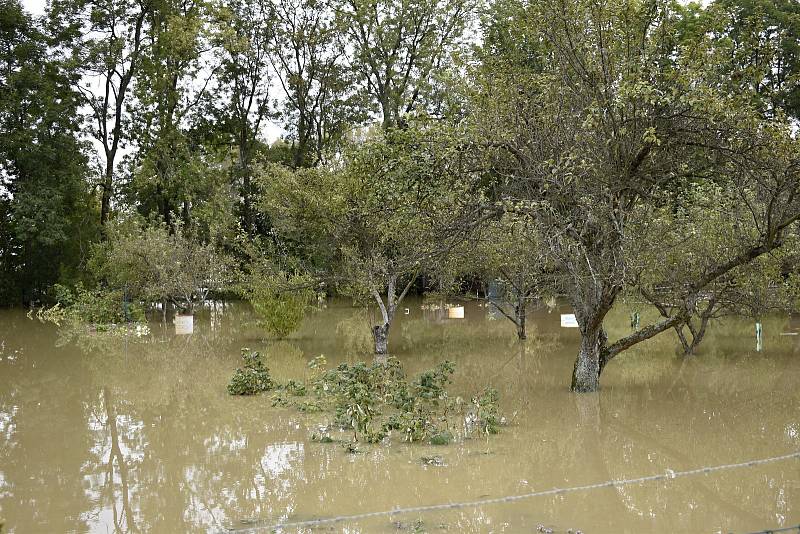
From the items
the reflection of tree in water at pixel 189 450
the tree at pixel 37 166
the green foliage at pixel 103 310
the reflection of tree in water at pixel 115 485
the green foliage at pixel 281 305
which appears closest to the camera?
the reflection of tree in water at pixel 115 485

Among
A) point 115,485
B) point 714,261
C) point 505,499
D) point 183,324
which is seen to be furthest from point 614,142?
point 183,324

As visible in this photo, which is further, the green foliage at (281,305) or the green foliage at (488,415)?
the green foliage at (281,305)

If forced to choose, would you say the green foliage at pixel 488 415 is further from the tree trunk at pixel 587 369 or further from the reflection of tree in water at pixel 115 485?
the reflection of tree in water at pixel 115 485

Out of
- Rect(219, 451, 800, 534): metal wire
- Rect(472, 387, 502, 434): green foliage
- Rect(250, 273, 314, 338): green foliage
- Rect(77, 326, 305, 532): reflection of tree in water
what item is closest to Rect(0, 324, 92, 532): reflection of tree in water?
Rect(77, 326, 305, 532): reflection of tree in water

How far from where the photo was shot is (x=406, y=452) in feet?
A: 31.4

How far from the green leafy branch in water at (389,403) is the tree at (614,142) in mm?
2626

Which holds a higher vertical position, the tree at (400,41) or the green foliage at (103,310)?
the tree at (400,41)

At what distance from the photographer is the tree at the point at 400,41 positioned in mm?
33688

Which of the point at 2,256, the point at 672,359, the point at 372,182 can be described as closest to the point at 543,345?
the point at 672,359

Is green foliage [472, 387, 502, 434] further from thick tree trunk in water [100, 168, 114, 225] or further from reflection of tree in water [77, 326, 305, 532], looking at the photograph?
thick tree trunk in water [100, 168, 114, 225]

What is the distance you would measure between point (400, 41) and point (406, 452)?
94.0 ft

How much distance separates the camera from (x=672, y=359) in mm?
17438

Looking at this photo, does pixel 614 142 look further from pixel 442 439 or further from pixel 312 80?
pixel 312 80

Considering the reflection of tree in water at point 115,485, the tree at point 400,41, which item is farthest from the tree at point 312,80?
the reflection of tree in water at point 115,485
